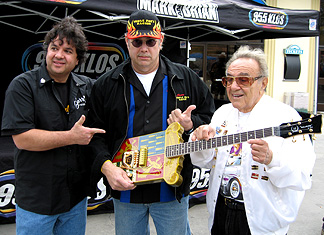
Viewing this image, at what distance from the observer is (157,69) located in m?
1.99

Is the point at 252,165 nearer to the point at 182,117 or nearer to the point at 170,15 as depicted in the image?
the point at 182,117

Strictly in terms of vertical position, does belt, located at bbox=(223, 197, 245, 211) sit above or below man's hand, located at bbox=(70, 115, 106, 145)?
below

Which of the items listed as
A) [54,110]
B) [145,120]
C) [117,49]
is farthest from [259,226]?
[117,49]

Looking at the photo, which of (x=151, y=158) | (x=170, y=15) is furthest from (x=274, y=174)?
(x=170, y=15)

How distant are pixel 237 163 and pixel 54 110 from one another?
47.9 inches

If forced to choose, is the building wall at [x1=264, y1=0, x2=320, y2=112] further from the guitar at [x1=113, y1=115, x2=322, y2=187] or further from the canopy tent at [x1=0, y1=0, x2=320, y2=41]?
the guitar at [x1=113, y1=115, x2=322, y2=187]

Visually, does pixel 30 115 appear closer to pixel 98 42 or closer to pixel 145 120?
pixel 145 120

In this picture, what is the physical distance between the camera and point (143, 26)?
→ 6.02 feet

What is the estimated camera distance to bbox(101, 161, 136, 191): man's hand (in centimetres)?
173

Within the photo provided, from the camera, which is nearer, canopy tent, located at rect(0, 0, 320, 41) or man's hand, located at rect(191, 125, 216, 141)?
man's hand, located at rect(191, 125, 216, 141)

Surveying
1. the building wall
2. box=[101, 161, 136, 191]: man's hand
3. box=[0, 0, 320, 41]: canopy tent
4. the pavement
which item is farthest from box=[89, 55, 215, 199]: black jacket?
the building wall

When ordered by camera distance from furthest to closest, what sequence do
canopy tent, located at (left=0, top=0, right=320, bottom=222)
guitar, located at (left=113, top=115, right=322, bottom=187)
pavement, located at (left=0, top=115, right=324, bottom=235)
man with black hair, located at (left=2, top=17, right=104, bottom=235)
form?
1. canopy tent, located at (left=0, top=0, right=320, bottom=222)
2. pavement, located at (left=0, top=115, right=324, bottom=235)
3. man with black hair, located at (left=2, top=17, right=104, bottom=235)
4. guitar, located at (left=113, top=115, right=322, bottom=187)

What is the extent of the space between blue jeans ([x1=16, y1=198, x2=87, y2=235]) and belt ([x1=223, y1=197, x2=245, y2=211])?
3.34ft

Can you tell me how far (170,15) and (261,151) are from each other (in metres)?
2.63
